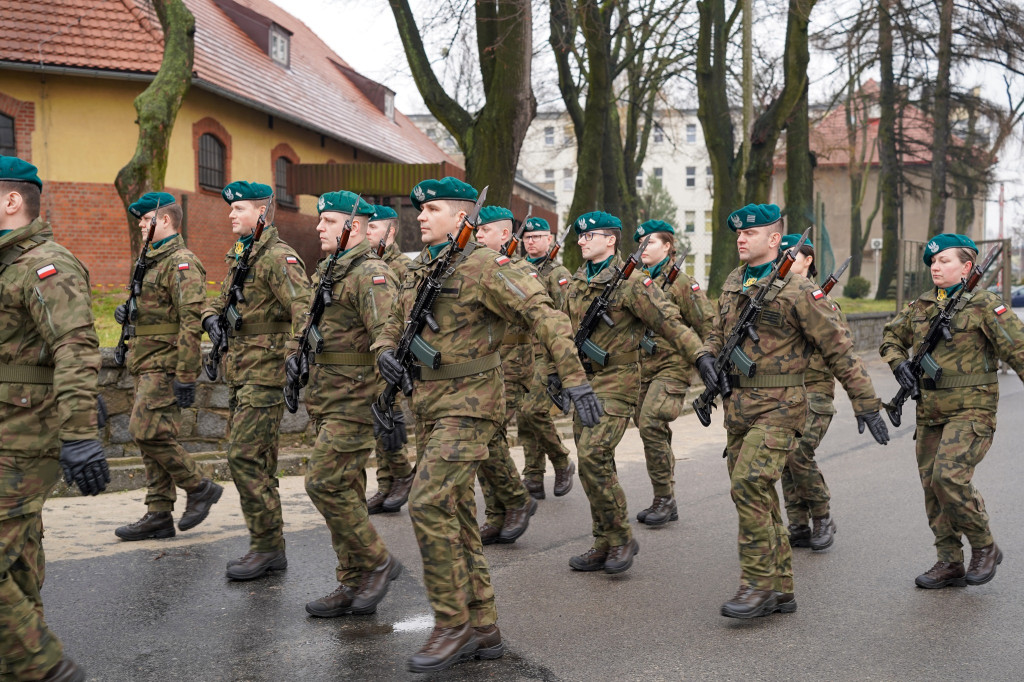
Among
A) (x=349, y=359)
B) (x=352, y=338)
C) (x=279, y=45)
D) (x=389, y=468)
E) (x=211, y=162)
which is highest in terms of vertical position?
(x=279, y=45)

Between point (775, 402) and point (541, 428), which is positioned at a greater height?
point (775, 402)

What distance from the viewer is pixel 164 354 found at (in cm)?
695

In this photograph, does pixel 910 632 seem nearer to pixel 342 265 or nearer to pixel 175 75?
pixel 342 265

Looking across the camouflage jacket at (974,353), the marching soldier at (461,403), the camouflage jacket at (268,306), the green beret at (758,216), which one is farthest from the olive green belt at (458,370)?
the camouflage jacket at (974,353)

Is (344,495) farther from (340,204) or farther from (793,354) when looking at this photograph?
(793,354)

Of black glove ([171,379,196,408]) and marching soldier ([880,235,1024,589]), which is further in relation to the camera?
black glove ([171,379,196,408])

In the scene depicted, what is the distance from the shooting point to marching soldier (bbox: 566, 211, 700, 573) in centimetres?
612

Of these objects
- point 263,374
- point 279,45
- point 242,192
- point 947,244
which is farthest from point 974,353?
point 279,45

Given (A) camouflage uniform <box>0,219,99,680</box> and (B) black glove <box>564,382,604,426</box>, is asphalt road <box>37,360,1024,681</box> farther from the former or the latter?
(B) black glove <box>564,382,604,426</box>

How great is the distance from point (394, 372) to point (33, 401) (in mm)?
1522

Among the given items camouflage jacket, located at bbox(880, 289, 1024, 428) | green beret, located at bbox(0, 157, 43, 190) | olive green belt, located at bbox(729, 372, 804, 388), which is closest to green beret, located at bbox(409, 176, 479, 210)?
green beret, located at bbox(0, 157, 43, 190)

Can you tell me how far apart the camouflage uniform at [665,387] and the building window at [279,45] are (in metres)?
21.8

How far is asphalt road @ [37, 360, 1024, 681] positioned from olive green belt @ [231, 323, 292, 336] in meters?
1.45

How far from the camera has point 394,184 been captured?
20000mm
